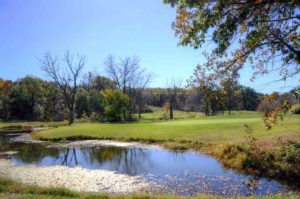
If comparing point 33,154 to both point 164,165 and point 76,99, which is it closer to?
point 164,165

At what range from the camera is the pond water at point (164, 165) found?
519 inches

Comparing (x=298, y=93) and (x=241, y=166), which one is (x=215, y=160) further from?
(x=298, y=93)

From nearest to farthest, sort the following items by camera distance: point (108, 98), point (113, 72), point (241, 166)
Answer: point (241, 166), point (108, 98), point (113, 72)

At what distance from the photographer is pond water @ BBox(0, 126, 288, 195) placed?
43.2ft

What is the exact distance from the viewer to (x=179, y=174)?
640 inches

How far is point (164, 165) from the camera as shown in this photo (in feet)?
62.2

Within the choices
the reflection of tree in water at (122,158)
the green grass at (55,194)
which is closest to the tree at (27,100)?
the reflection of tree in water at (122,158)

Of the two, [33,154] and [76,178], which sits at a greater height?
[33,154]

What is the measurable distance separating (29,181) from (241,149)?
39.6 ft

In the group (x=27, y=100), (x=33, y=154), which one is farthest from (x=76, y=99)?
(x=33, y=154)

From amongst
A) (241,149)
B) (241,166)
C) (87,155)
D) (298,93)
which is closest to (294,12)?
(298,93)

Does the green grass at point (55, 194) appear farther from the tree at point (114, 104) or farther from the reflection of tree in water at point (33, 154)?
the tree at point (114, 104)

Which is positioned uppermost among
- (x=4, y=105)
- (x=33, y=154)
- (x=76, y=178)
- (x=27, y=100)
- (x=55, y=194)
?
(x=27, y=100)

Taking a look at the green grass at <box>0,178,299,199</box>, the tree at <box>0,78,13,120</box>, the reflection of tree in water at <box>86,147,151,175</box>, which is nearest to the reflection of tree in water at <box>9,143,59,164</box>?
the reflection of tree in water at <box>86,147,151,175</box>
